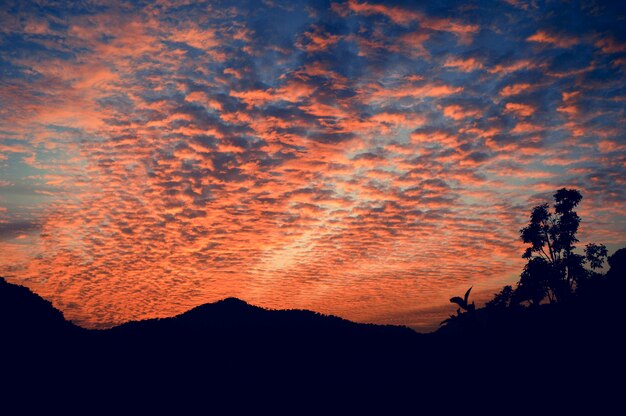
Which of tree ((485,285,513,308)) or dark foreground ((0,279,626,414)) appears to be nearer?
dark foreground ((0,279,626,414))

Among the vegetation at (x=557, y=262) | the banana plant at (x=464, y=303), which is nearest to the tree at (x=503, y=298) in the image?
the vegetation at (x=557, y=262)

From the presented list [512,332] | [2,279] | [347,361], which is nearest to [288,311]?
[347,361]

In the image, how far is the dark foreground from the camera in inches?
1036

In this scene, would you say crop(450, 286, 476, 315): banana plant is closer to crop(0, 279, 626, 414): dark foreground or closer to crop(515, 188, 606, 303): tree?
crop(0, 279, 626, 414): dark foreground

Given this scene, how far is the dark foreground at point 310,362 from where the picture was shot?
26.3 meters

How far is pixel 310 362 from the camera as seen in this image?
6681cm

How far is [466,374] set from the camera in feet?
108

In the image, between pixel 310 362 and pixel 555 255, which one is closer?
pixel 555 255

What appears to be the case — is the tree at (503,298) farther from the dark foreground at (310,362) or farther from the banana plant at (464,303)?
the banana plant at (464,303)

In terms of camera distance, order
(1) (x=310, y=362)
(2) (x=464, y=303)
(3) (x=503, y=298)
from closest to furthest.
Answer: (2) (x=464, y=303), (3) (x=503, y=298), (1) (x=310, y=362)

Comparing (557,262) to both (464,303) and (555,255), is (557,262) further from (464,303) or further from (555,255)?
(464,303)

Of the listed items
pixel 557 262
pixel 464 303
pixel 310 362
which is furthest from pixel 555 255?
pixel 310 362

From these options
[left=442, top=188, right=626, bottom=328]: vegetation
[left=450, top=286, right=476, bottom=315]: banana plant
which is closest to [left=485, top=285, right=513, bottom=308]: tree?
[left=442, top=188, right=626, bottom=328]: vegetation

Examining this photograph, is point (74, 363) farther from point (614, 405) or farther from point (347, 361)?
point (614, 405)
